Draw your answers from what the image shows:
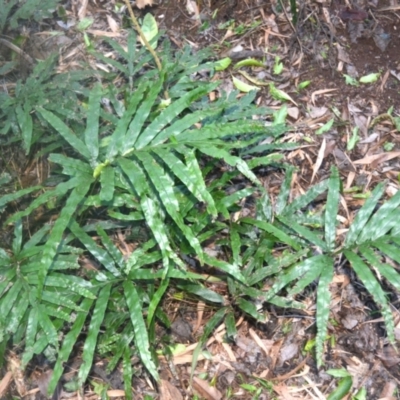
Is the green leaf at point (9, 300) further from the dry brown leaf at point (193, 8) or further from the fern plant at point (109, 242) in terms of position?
the dry brown leaf at point (193, 8)

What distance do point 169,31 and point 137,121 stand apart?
1.29 metres

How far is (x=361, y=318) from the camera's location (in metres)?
2.44

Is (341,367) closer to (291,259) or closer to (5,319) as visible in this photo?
(291,259)

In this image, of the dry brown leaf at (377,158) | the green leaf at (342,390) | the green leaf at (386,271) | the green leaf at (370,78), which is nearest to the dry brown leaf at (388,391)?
the green leaf at (342,390)

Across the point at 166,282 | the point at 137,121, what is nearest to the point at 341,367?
the point at 166,282

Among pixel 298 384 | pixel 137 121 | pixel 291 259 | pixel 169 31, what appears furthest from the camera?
pixel 169 31

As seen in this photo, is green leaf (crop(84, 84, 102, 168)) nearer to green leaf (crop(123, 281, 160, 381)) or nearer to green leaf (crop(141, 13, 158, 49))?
green leaf (crop(123, 281, 160, 381))

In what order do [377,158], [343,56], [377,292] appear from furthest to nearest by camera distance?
[343,56], [377,158], [377,292]

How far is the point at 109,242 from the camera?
2.24 metres

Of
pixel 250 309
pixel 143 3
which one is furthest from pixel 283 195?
pixel 143 3

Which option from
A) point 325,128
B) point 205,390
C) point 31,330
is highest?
point 31,330

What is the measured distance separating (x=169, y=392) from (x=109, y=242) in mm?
675

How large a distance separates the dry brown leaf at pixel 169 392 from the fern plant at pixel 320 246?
1.68 ft

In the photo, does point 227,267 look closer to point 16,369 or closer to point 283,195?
point 283,195
